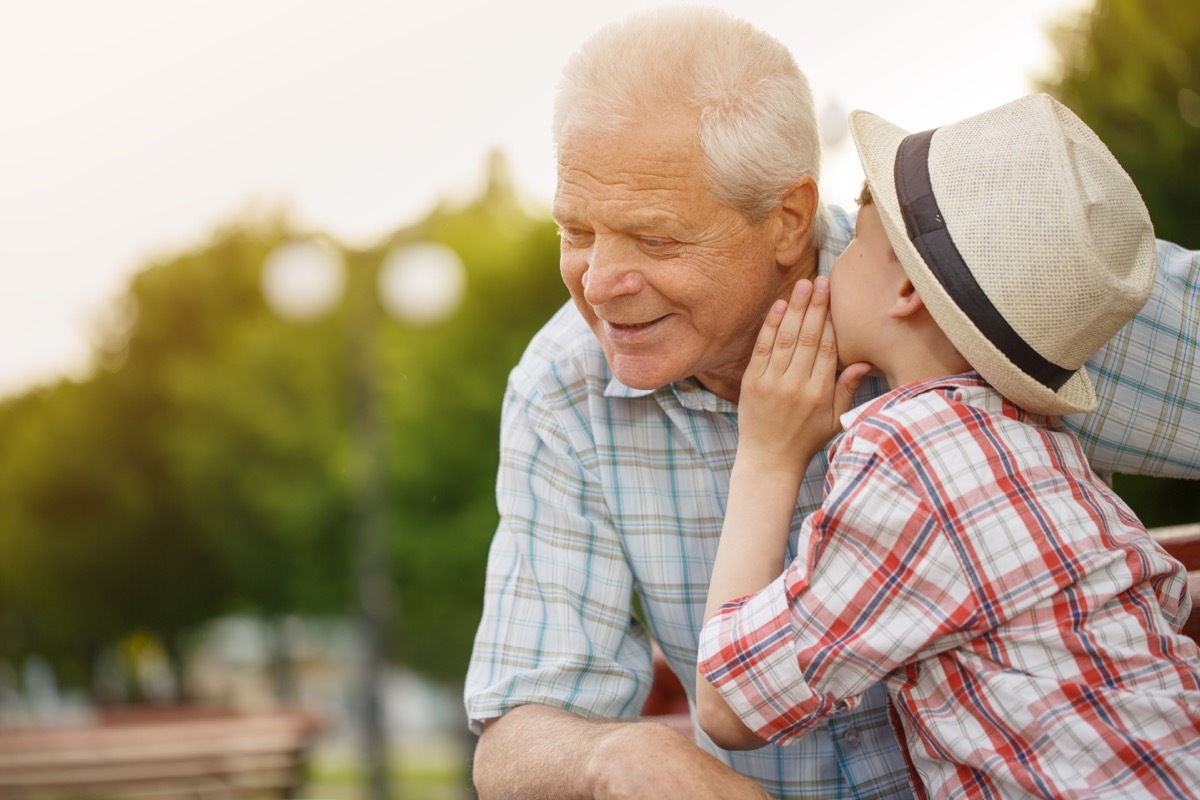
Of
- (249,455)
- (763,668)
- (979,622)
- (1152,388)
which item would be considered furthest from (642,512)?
(249,455)

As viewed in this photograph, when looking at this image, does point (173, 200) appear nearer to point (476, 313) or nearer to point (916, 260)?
point (476, 313)

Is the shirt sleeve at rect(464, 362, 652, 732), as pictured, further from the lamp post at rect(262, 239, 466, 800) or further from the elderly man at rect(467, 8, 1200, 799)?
the lamp post at rect(262, 239, 466, 800)

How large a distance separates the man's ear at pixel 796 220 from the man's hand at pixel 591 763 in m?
0.92

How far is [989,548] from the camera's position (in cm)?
164

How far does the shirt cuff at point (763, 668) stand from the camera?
5.55 feet

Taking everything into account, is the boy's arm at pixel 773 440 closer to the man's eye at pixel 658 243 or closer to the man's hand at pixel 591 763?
the man's hand at pixel 591 763

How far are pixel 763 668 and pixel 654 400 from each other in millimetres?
841

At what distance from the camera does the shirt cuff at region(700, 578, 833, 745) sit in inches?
66.6

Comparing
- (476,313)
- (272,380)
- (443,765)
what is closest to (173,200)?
(272,380)

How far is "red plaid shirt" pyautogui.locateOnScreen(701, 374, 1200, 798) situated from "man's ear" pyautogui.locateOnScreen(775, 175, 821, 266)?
624mm

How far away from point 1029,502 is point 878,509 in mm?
217

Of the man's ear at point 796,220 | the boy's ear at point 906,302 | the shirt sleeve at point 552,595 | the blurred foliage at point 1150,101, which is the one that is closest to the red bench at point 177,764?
the blurred foliage at point 1150,101

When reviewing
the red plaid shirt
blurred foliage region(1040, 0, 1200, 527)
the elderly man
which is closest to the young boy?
the red plaid shirt

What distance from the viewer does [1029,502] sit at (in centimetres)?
167
